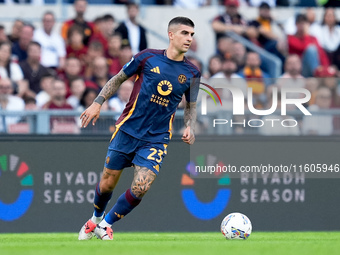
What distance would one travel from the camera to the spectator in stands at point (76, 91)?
12.9 metres

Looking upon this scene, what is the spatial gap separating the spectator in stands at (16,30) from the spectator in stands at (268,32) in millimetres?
4626

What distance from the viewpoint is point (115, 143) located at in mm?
9234

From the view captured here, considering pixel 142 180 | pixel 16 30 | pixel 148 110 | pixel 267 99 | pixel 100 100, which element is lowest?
pixel 142 180

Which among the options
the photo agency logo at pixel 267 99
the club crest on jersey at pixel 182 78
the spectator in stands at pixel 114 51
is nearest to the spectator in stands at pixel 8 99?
the spectator in stands at pixel 114 51

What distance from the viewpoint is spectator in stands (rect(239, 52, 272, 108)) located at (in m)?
12.5

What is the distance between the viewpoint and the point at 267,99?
12523 mm

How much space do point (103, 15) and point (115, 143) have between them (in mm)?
6393

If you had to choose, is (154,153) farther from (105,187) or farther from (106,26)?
(106,26)

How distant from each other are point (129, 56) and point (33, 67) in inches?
69.4

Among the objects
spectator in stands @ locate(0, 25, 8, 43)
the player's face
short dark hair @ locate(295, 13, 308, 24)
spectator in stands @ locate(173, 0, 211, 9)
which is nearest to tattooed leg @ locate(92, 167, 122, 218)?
the player's face

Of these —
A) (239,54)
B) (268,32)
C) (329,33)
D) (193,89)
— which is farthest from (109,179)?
(329,33)

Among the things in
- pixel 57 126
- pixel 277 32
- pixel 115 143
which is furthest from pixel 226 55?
pixel 115 143

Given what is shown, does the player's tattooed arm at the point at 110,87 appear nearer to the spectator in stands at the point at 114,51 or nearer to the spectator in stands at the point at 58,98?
the spectator in stands at the point at 58,98

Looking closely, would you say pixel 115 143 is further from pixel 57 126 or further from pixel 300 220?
pixel 300 220
